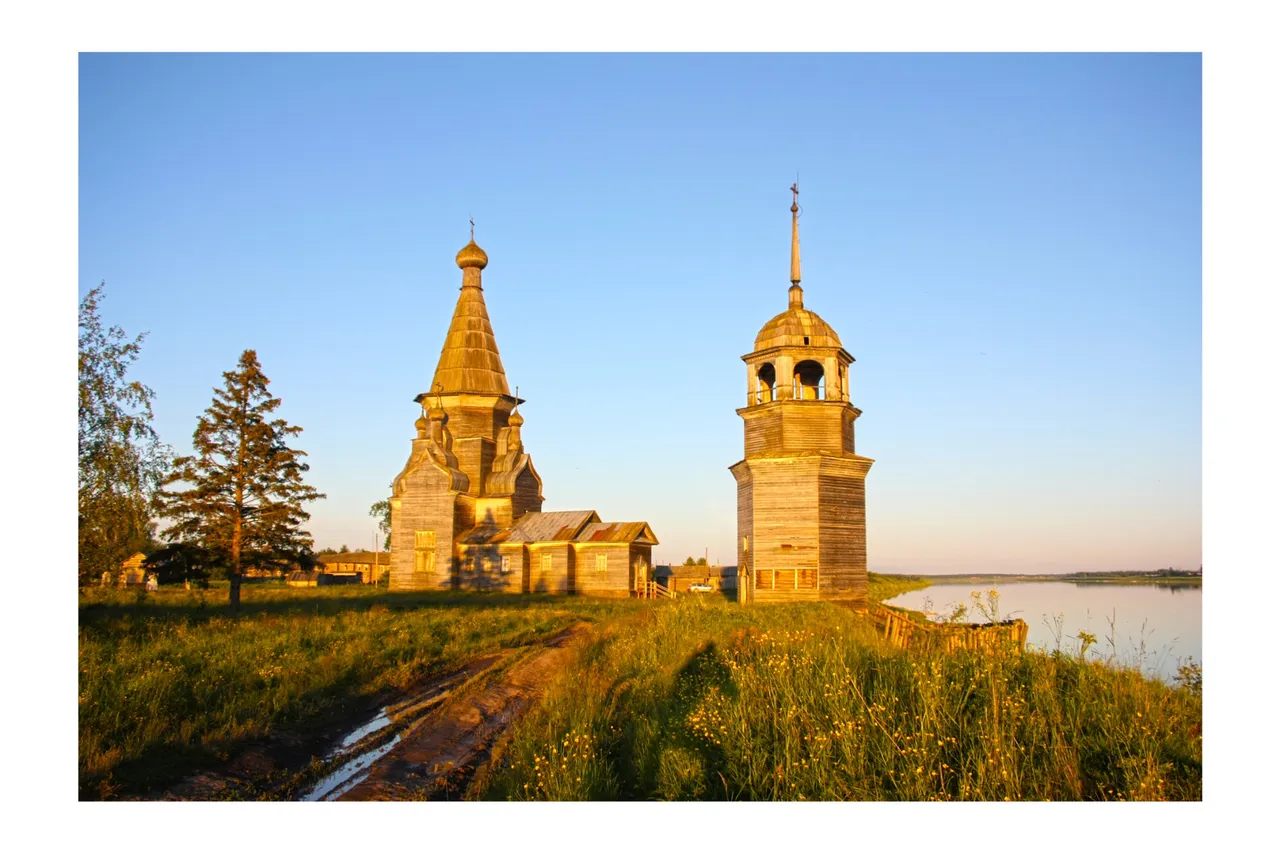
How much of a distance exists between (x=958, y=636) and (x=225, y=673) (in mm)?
10742

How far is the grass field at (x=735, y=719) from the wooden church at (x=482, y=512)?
2501 centimetres

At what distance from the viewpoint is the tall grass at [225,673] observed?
911cm

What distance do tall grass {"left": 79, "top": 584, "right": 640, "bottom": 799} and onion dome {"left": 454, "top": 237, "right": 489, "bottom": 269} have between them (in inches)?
1183

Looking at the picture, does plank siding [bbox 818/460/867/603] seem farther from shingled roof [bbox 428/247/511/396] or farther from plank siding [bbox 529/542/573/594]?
shingled roof [bbox 428/247/511/396]

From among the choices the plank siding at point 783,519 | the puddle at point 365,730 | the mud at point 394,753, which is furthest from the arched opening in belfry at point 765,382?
the puddle at point 365,730

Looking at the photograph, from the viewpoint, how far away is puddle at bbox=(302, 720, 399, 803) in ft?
27.6

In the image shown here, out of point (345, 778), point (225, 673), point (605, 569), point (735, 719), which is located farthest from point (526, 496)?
point (735, 719)

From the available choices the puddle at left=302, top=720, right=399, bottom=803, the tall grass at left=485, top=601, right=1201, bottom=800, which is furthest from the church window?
the puddle at left=302, top=720, right=399, bottom=803

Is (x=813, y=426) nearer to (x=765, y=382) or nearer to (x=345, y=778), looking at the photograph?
(x=765, y=382)

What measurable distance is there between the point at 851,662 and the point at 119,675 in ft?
32.6

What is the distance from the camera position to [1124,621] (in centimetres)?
1275

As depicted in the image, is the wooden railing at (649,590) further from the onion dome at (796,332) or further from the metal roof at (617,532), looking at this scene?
the onion dome at (796,332)
